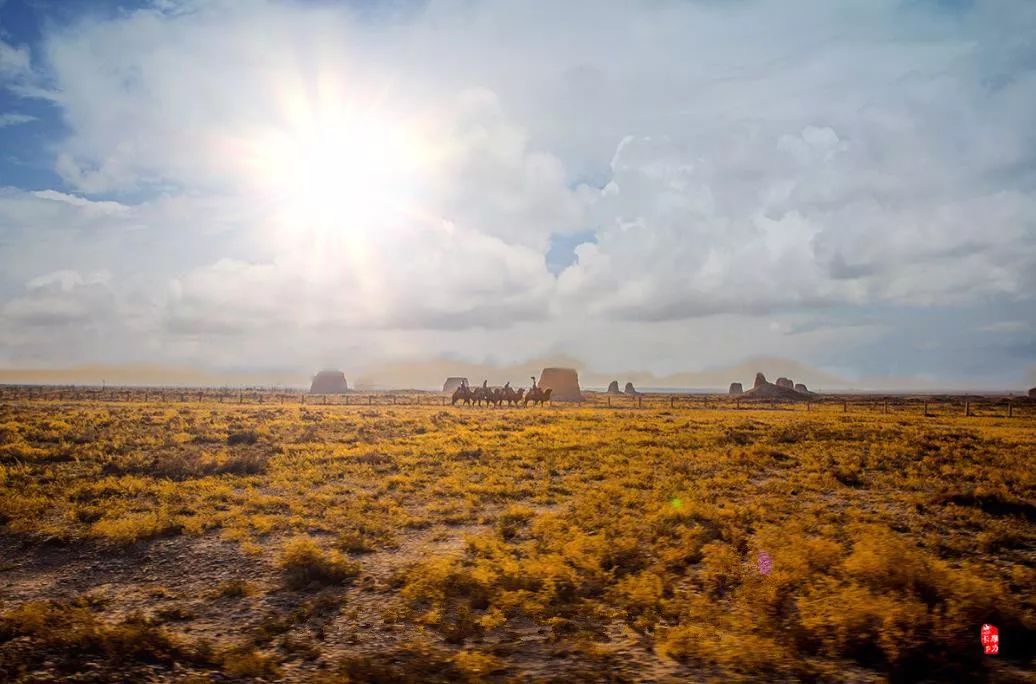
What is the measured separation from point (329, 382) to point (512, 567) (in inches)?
6726

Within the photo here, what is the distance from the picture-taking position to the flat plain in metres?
8.97

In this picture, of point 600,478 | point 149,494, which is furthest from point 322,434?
point 600,478

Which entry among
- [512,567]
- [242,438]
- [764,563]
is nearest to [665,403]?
[242,438]

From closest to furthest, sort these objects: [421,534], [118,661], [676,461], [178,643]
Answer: [118,661]
[178,643]
[421,534]
[676,461]

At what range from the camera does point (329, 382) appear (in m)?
175

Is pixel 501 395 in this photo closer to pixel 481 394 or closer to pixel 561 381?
pixel 481 394

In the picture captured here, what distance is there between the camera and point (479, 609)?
36.1ft

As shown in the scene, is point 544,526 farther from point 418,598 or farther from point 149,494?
point 149,494

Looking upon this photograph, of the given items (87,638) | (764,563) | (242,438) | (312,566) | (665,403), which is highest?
(665,403)

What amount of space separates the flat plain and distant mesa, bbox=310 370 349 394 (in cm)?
15062

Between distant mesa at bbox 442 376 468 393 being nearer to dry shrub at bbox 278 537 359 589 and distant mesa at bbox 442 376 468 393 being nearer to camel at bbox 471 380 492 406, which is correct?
camel at bbox 471 380 492 406

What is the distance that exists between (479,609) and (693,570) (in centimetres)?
459

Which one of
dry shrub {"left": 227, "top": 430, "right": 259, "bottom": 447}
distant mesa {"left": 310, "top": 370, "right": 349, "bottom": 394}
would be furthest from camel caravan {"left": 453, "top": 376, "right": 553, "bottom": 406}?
distant mesa {"left": 310, "top": 370, "right": 349, "bottom": 394}

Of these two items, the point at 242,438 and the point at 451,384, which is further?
the point at 451,384
